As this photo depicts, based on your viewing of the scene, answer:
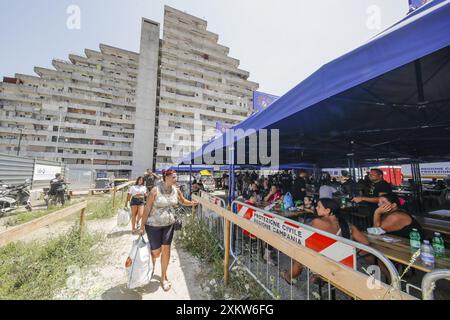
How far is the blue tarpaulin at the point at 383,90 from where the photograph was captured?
1148mm

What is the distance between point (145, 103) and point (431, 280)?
139ft

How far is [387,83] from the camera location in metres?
2.71

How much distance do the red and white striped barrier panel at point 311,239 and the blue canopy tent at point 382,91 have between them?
4.25 ft

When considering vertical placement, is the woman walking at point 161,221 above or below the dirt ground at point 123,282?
above

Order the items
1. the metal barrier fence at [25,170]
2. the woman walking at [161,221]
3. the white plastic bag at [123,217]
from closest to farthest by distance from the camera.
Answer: the woman walking at [161,221], the white plastic bag at [123,217], the metal barrier fence at [25,170]

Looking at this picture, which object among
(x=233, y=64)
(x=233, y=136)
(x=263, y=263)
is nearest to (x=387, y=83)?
(x=233, y=136)

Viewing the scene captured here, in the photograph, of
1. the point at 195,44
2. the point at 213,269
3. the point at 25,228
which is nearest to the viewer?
the point at 25,228

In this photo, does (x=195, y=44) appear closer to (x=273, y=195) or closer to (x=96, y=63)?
(x=96, y=63)

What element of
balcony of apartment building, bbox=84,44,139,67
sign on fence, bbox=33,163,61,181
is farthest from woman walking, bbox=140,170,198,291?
balcony of apartment building, bbox=84,44,139,67

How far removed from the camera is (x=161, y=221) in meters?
2.80

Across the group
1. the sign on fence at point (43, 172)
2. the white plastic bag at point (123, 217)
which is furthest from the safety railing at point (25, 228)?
the sign on fence at point (43, 172)

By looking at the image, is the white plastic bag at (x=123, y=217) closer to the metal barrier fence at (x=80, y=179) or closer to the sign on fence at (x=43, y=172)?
the sign on fence at (x=43, y=172)

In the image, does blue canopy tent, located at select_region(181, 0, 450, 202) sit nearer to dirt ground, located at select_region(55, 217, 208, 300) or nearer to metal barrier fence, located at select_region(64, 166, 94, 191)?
dirt ground, located at select_region(55, 217, 208, 300)

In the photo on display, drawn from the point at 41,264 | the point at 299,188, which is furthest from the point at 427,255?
the point at 41,264
